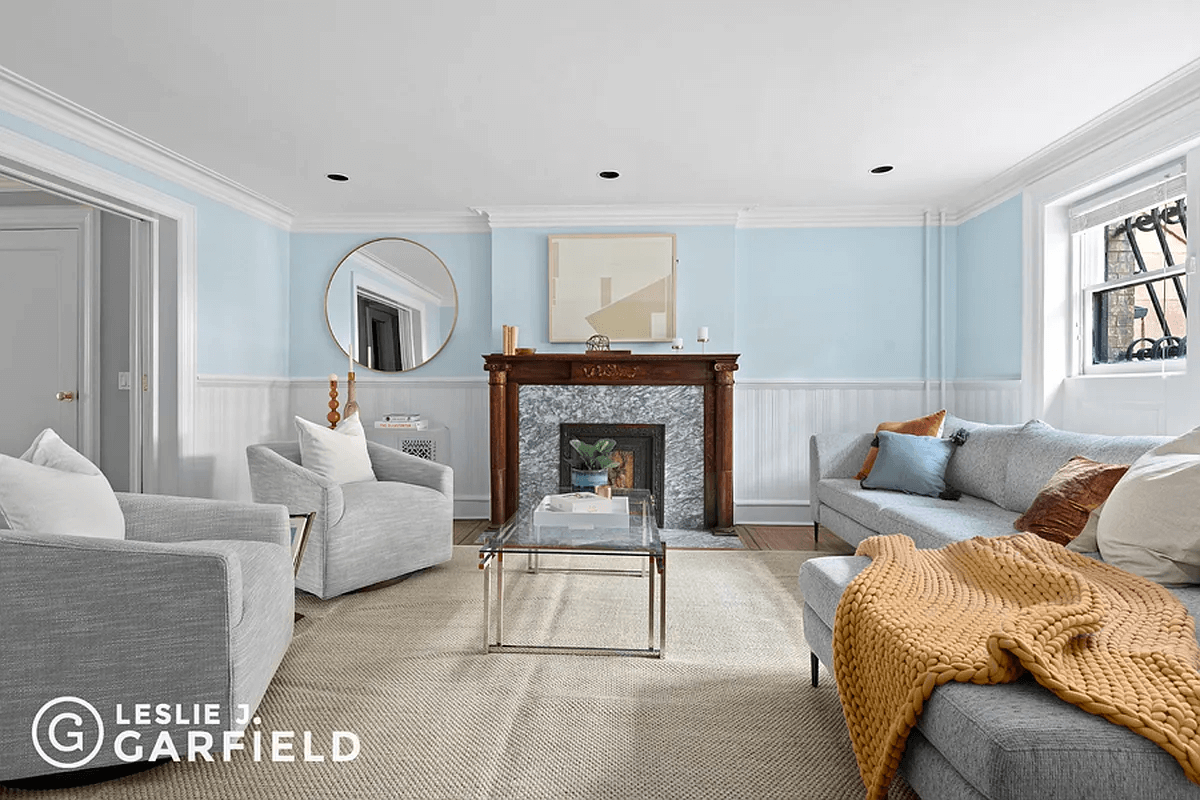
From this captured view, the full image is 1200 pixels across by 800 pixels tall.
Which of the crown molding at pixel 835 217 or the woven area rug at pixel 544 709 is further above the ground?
the crown molding at pixel 835 217

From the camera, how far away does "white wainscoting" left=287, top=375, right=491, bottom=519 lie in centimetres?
512

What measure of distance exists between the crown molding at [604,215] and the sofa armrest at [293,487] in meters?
2.38

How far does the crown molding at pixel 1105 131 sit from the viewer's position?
2908 mm

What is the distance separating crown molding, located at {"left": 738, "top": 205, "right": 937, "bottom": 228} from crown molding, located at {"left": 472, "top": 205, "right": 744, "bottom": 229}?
0.19 metres

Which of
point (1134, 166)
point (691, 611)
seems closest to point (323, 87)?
point (691, 611)

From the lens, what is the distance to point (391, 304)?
5191 millimetres

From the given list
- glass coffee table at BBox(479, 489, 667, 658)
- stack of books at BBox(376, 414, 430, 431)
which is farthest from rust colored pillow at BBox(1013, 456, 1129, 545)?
stack of books at BBox(376, 414, 430, 431)

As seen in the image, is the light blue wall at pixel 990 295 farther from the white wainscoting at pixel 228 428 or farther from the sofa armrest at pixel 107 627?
the white wainscoting at pixel 228 428

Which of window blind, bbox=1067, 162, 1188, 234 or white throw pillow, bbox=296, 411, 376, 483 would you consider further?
white throw pillow, bbox=296, 411, 376, 483

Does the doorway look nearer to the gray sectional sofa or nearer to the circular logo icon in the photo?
the circular logo icon

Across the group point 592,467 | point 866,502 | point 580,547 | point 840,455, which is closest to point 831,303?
point 840,455

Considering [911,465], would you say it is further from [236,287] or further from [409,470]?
[236,287]

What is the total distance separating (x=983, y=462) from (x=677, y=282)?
227cm

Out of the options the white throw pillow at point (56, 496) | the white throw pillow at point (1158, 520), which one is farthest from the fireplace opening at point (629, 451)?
the white throw pillow at point (56, 496)
